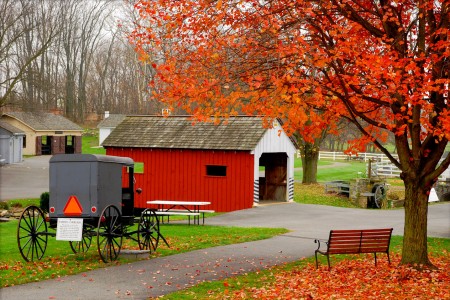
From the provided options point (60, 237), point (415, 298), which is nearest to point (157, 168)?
point (60, 237)

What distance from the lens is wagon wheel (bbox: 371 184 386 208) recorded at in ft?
117

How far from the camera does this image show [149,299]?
11.5 m

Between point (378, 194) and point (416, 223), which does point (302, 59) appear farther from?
point (378, 194)

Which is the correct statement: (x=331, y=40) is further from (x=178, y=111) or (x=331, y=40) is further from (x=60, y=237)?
(x=178, y=111)

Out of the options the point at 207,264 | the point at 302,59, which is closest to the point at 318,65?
the point at 302,59

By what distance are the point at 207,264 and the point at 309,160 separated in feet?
92.2

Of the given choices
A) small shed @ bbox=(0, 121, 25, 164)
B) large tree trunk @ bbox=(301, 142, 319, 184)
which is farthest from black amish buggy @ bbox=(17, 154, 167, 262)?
small shed @ bbox=(0, 121, 25, 164)

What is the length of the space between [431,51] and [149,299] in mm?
7183

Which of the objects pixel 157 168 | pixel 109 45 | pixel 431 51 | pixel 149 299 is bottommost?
pixel 149 299

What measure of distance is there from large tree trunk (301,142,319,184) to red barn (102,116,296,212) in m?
8.86

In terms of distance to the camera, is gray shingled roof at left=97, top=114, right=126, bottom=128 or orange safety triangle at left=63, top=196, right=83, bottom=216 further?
gray shingled roof at left=97, top=114, right=126, bottom=128

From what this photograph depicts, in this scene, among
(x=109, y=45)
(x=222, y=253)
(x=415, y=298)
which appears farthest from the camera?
(x=109, y=45)

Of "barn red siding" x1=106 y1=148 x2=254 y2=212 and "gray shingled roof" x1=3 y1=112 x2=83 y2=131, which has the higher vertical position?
"gray shingled roof" x1=3 y1=112 x2=83 y2=131

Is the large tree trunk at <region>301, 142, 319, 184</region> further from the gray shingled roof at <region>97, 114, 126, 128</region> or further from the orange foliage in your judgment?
the gray shingled roof at <region>97, 114, 126, 128</region>
